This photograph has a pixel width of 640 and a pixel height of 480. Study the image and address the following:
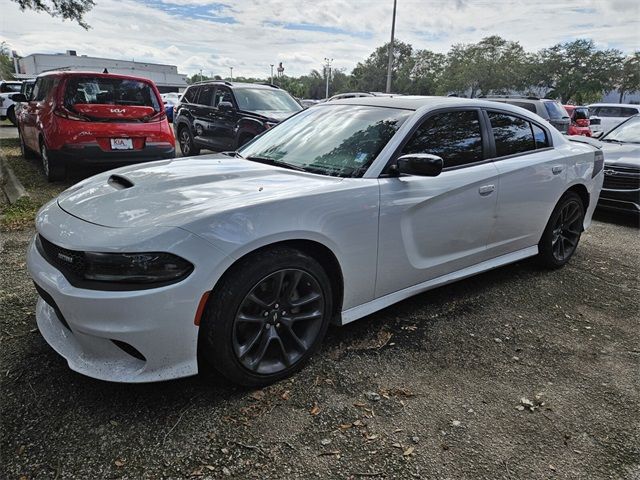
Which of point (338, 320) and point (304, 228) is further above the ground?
point (304, 228)

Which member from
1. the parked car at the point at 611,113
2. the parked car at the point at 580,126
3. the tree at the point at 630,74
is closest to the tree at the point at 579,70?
the tree at the point at 630,74

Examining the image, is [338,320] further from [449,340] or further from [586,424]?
[586,424]

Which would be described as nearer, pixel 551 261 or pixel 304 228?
pixel 304 228

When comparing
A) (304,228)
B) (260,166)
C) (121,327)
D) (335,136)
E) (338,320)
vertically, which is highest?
(335,136)

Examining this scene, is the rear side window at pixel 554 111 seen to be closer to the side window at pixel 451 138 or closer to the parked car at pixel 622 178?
the parked car at pixel 622 178

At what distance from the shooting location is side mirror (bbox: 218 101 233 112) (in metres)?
8.93

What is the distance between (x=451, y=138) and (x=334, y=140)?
0.88 m

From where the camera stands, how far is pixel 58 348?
91.6 inches

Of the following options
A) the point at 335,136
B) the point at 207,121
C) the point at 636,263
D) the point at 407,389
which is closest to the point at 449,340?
the point at 407,389

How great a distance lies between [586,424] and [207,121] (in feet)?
29.9

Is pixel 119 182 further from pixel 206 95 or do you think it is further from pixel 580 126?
pixel 580 126

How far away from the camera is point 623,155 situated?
6.64m

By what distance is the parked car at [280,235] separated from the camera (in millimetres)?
2100

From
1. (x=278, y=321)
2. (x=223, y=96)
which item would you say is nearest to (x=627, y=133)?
(x=223, y=96)
